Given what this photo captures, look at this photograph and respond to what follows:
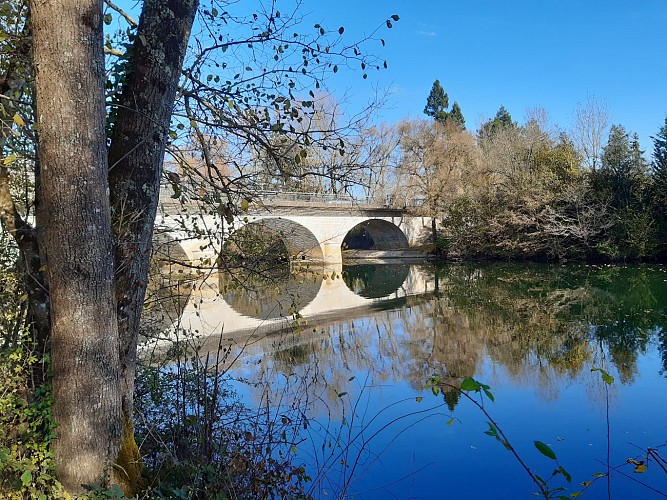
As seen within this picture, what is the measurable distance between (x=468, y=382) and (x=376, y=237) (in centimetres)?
3253

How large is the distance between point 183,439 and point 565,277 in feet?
53.7

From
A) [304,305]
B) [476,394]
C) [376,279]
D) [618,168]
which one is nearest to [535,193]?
[618,168]

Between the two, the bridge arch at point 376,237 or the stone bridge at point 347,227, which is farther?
the bridge arch at point 376,237

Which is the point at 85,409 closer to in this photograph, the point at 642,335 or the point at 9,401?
the point at 9,401

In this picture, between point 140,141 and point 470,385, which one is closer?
point 470,385

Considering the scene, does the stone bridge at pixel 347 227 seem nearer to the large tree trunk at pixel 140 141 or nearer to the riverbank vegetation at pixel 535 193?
the riverbank vegetation at pixel 535 193

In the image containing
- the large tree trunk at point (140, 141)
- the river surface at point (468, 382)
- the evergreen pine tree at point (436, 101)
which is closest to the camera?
the large tree trunk at point (140, 141)

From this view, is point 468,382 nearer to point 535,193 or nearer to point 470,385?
point 470,385

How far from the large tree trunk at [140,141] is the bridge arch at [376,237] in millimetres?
27361

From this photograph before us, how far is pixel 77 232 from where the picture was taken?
196 centimetres

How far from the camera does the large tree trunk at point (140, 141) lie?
230 cm

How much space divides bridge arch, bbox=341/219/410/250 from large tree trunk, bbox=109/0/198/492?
89.8 feet

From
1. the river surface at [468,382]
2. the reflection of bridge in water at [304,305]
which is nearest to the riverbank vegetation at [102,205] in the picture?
the river surface at [468,382]

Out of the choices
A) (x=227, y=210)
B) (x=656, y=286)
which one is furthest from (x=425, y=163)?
(x=227, y=210)
